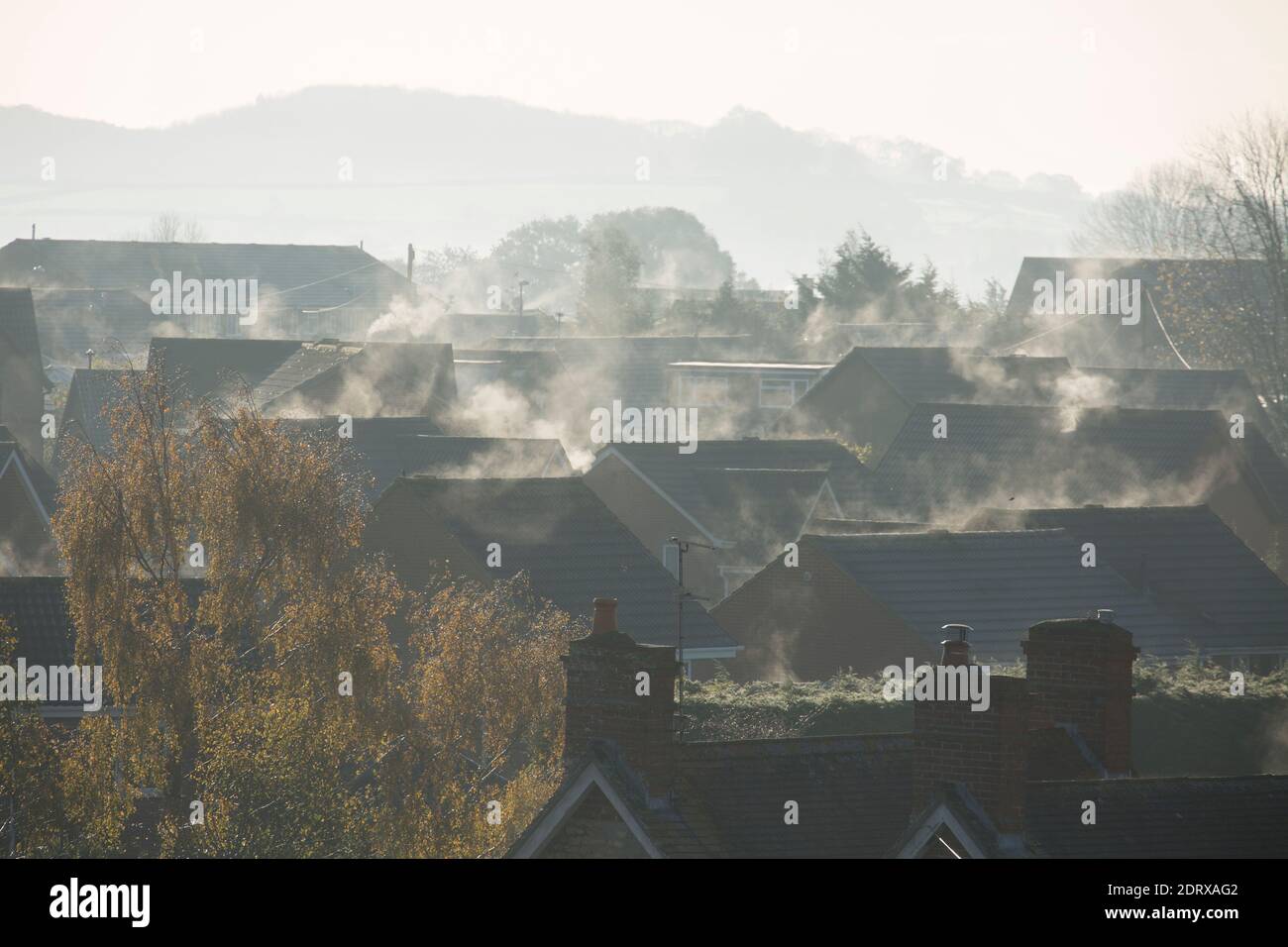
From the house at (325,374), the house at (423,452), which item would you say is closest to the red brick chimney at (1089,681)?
the house at (423,452)

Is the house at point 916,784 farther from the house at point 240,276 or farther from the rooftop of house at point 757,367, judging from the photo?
the house at point 240,276

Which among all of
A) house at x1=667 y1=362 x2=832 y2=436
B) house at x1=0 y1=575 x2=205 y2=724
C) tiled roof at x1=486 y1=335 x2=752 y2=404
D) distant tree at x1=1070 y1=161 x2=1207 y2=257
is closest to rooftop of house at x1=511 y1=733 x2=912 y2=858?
house at x1=0 y1=575 x2=205 y2=724

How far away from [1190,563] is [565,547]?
12591 millimetres

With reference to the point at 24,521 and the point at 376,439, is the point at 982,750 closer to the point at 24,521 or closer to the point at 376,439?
the point at 24,521

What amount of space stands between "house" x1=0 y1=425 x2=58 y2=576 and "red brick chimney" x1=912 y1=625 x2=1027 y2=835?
30058mm

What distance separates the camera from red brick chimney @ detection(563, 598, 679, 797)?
15766 millimetres

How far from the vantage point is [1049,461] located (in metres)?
50.3

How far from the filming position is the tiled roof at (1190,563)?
36219 mm

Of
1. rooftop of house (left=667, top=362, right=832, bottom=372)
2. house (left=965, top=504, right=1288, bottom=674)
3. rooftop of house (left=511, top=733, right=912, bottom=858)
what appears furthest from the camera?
rooftop of house (left=667, top=362, right=832, bottom=372)

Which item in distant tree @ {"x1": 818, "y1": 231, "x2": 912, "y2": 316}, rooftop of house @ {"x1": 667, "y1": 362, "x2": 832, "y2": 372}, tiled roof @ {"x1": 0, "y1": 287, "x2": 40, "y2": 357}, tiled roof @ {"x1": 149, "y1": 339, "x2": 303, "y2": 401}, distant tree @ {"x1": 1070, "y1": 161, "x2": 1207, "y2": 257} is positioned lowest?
rooftop of house @ {"x1": 667, "y1": 362, "x2": 832, "y2": 372}

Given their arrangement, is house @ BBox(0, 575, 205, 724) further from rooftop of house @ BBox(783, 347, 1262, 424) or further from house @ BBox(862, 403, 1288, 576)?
rooftop of house @ BBox(783, 347, 1262, 424)

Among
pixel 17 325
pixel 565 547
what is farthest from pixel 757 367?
pixel 565 547

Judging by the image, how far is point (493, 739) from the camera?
25734 millimetres
